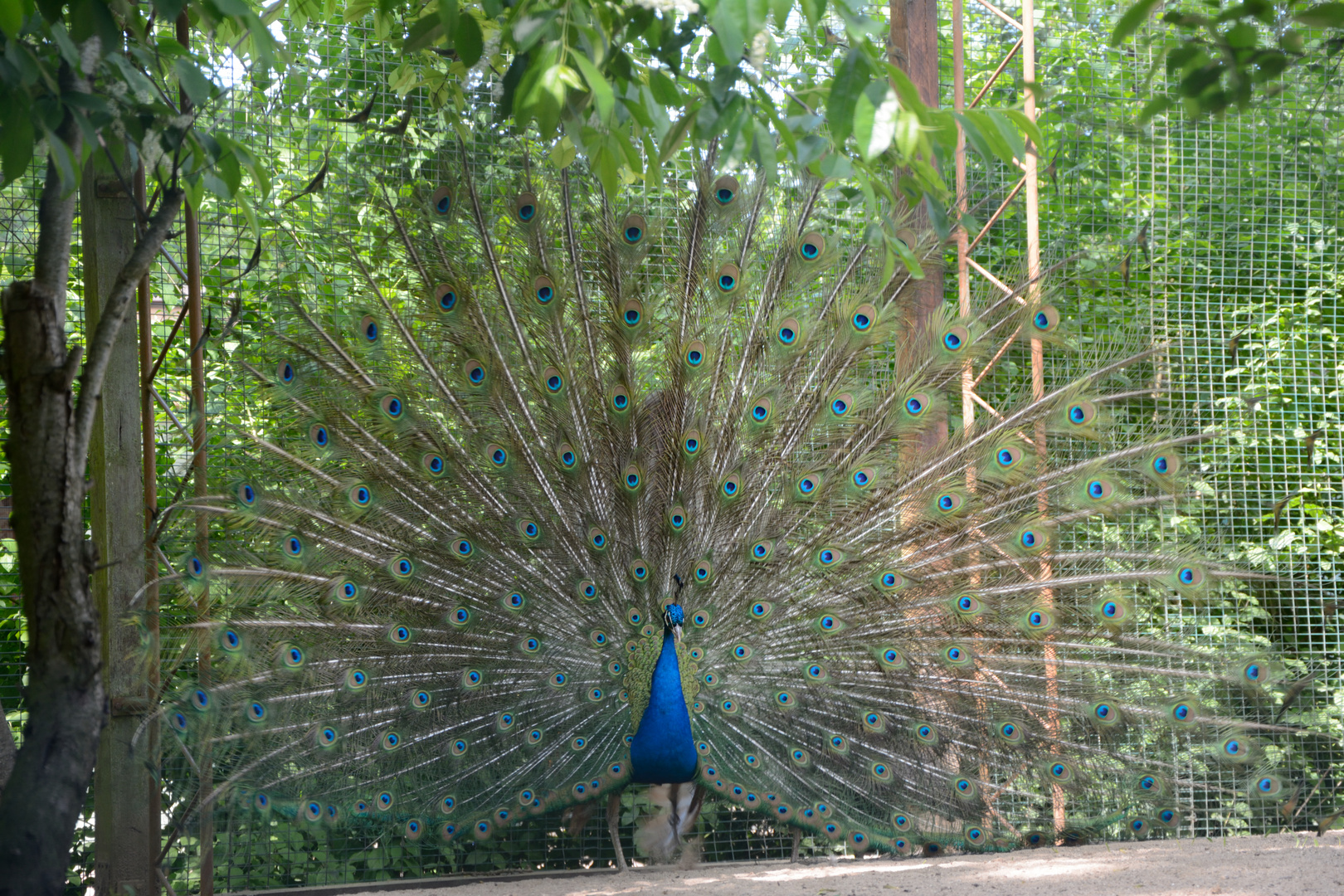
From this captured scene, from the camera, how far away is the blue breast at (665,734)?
146 inches

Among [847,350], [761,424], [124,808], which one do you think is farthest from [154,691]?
[847,350]

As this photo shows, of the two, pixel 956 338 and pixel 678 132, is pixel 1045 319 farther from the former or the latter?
pixel 678 132

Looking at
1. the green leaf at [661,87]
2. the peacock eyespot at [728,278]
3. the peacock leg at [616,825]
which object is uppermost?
the peacock eyespot at [728,278]

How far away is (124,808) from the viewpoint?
318 cm

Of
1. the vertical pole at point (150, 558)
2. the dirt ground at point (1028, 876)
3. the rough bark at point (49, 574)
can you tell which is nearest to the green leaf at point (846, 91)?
the rough bark at point (49, 574)

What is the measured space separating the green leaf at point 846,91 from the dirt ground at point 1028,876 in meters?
3.08

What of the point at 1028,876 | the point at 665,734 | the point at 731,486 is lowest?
the point at 1028,876

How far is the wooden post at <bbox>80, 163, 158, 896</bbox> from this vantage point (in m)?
3.14

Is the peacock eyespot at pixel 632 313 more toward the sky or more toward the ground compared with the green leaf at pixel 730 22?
more toward the sky

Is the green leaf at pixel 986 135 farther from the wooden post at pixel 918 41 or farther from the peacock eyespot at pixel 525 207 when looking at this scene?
the wooden post at pixel 918 41

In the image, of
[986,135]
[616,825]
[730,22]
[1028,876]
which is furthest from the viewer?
[616,825]

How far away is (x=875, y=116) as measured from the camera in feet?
4.04

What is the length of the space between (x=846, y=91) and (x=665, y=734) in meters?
2.88

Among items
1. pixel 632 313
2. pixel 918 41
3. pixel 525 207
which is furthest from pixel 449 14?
pixel 918 41
